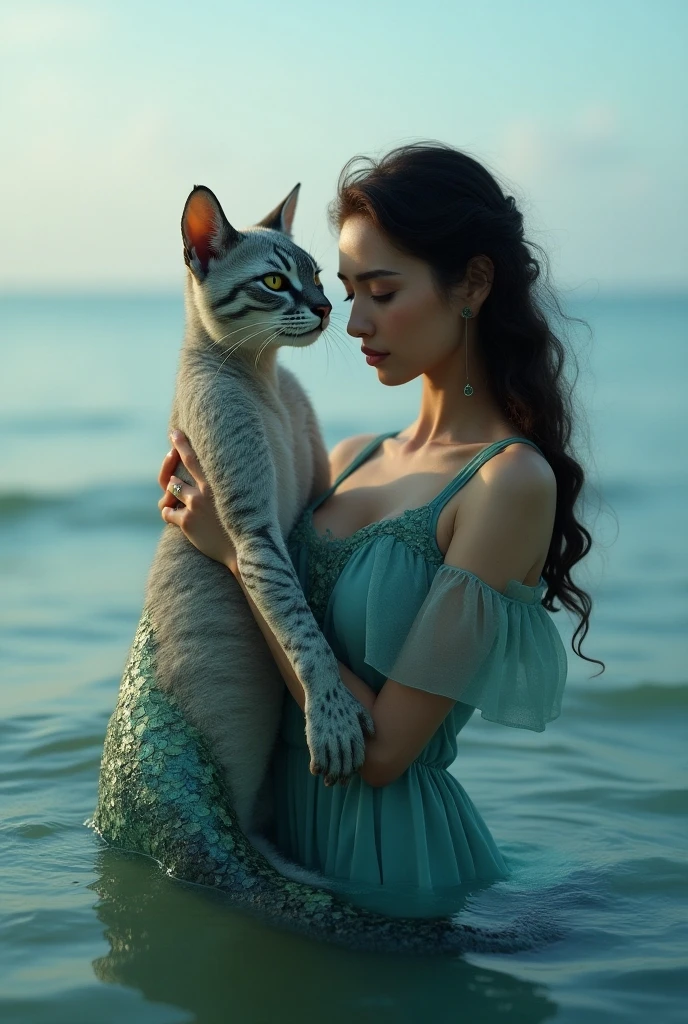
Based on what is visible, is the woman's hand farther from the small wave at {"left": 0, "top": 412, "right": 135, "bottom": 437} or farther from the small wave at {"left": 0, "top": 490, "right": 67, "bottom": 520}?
the small wave at {"left": 0, "top": 412, "right": 135, "bottom": 437}

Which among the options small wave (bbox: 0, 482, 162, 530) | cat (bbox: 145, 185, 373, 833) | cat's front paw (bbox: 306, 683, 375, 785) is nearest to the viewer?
cat's front paw (bbox: 306, 683, 375, 785)

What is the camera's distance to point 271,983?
10.7ft

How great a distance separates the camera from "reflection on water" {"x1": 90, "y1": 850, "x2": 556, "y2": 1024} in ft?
10.3

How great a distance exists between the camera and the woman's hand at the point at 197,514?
12.0 ft

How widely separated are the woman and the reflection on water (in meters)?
0.23

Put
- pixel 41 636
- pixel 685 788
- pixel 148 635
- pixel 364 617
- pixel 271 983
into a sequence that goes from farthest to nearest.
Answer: pixel 41 636 → pixel 685 788 → pixel 148 635 → pixel 364 617 → pixel 271 983

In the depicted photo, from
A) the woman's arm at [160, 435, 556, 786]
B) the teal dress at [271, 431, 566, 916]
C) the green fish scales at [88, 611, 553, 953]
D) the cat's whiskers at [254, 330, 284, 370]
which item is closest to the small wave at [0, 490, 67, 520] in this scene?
the cat's whiskers at [254, 330, 284, 370]

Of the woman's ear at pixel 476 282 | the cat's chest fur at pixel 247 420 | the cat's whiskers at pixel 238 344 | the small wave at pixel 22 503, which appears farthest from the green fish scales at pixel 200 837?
the small wave at pixel 22 503

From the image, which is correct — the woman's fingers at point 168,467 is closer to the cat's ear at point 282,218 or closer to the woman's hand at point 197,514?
the woman's hand at point 197,514

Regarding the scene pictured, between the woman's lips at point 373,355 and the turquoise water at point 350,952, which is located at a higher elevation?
A: the woman's lips at point 373,355

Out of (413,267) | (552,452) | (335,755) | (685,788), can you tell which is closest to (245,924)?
(335,755)

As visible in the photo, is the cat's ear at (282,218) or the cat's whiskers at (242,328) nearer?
the cat's whiskers at (242,328)

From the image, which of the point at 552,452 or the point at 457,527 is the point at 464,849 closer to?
the point at 457,527

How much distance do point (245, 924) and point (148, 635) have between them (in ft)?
2.96
